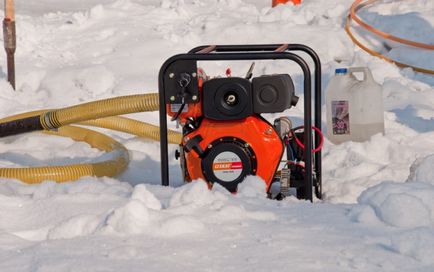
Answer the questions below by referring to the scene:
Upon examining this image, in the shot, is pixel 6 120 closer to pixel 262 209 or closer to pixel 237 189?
pixel 237 189

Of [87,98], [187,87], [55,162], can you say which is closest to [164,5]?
[87,98]

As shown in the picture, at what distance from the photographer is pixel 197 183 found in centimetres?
259

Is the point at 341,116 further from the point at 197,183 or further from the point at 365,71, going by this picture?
the point at 197,183

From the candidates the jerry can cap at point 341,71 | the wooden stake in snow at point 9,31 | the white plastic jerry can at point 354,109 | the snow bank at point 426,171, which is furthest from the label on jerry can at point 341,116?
the wooden stake in snow at point 9,31

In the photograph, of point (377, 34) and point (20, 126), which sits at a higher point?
point (377, 34)

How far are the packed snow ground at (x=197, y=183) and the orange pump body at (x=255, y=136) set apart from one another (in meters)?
0.27

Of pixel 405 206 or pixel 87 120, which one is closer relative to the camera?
pixel 405 206

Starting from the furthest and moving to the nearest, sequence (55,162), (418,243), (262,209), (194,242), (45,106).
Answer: (45,106) < (55,162) < (262,209) < (194,242) < (418,243)

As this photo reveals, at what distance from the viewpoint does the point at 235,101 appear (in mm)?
3186

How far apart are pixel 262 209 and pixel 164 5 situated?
5.11 metres

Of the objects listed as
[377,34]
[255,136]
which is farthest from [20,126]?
[377,34]

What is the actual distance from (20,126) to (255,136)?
1538mm

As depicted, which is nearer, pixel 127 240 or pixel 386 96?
pixel 127 240

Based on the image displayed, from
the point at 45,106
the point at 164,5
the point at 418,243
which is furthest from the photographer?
the point at 164,5
